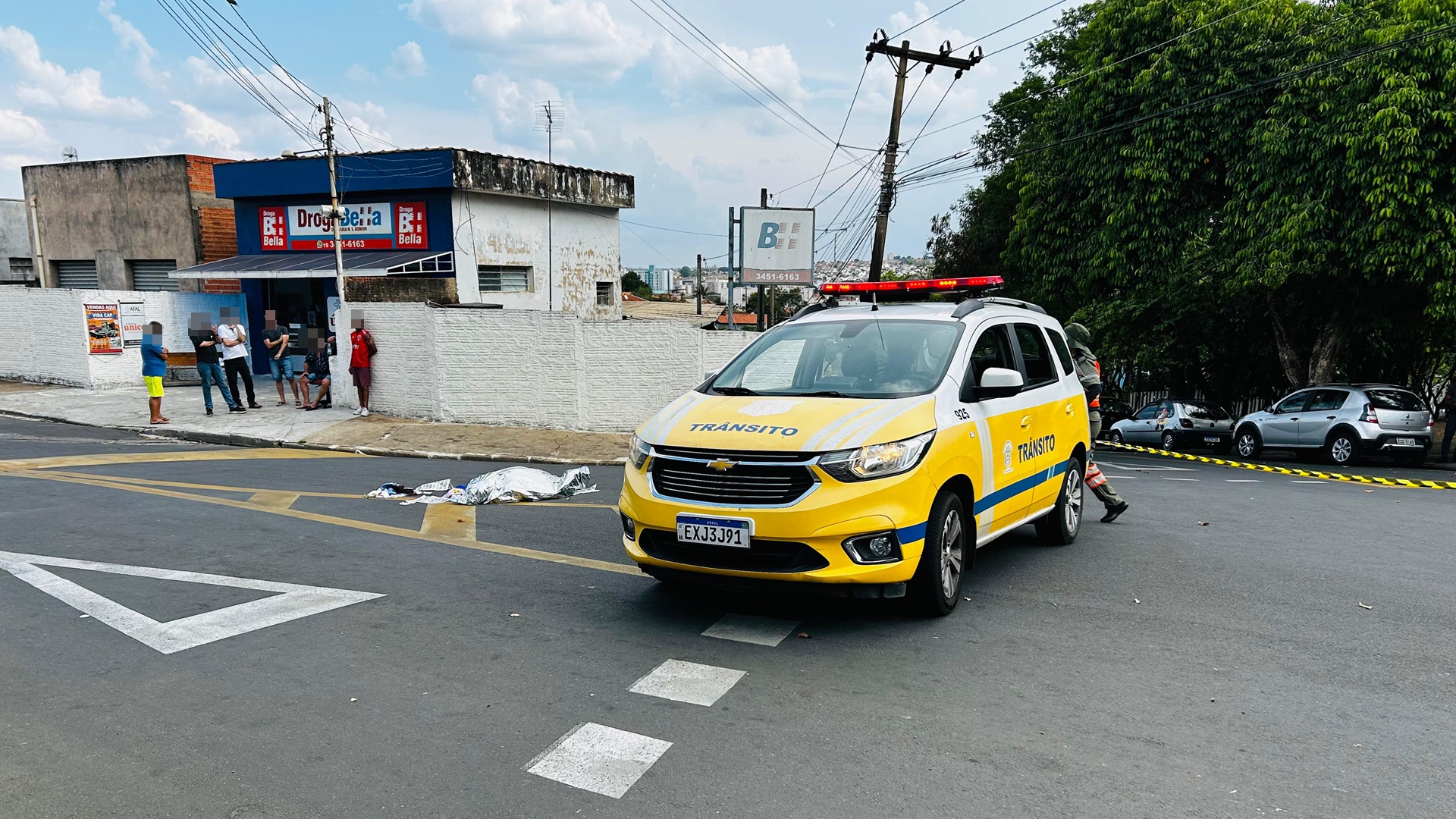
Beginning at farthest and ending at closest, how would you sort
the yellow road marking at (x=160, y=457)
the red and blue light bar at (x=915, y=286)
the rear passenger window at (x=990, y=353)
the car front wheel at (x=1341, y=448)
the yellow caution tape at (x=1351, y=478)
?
the car front wheel at (x=1341, y=448) < the yellow caution tape at (x=1351, y=478) < the yellow road marking at (x=160, y=457) < the red and blue light bar at (x=915, y=286) < the rear passenger window at (x=990, y=353)

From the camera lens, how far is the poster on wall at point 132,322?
783 inches

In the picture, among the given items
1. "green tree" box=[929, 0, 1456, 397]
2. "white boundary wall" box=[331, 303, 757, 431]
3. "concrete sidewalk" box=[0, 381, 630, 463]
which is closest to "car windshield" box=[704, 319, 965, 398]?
"concrete sidewalk" box=[0, 381, 630, 463]

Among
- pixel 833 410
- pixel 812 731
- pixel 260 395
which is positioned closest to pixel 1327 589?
pixel 833 410

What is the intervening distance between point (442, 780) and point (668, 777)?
2.85 feet

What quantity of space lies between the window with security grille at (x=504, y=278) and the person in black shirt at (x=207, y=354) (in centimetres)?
639

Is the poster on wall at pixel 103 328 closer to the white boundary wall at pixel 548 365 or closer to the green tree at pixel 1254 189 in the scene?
the white boundary wall at pixel 548 365

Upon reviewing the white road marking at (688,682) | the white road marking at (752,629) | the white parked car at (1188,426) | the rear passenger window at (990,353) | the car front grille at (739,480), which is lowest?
the white parked car at (1188,426)

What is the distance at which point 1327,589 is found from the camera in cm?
644

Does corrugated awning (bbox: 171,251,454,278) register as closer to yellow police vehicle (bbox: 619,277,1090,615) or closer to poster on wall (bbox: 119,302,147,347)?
poster on wall (bbox: 119,302,147,347)

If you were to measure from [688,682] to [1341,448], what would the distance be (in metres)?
17.7

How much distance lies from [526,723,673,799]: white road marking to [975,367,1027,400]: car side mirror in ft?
9.96

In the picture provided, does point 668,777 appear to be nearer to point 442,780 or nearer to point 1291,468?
point 442,780

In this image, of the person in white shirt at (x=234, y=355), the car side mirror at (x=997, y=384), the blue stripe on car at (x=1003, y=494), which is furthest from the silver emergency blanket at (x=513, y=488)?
the person in white shirt at (x=234, y=355)

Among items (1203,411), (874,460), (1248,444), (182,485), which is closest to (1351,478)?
(1248,444)
